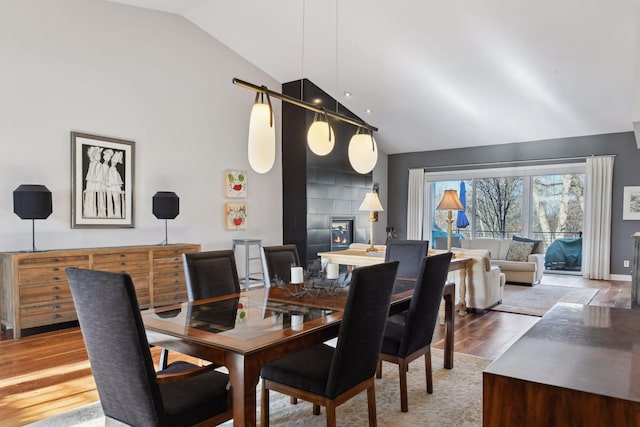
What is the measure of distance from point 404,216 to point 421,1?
18.6 ft

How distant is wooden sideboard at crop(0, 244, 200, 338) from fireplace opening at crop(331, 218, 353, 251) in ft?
12.2

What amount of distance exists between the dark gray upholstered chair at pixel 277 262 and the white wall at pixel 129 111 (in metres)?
2.97

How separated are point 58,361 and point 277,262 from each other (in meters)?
1.98

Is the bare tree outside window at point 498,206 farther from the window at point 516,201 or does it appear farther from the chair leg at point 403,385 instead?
the chair leg at point 403,385

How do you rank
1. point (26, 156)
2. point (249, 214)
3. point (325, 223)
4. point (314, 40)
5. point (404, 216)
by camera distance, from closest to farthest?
point (26, 156) → point (314, 40) → point (249, 214) → point (325, 223) → point (404, 216)

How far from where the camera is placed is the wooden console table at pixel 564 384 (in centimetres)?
67

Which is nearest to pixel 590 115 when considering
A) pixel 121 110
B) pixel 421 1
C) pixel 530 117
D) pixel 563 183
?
pixel 530 117

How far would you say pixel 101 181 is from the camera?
17.2 ft

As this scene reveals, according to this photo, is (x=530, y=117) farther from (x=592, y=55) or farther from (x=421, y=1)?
(x=421, y=1)

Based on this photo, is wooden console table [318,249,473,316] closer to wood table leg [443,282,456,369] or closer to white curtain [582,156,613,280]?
wood table leg [443,282,456,369]

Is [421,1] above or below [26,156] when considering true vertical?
above

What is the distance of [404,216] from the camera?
10.2 metres

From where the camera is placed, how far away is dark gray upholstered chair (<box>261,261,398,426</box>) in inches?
75.4

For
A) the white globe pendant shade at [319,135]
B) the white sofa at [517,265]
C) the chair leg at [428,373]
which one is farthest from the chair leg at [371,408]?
the white sofa at [517,265]
